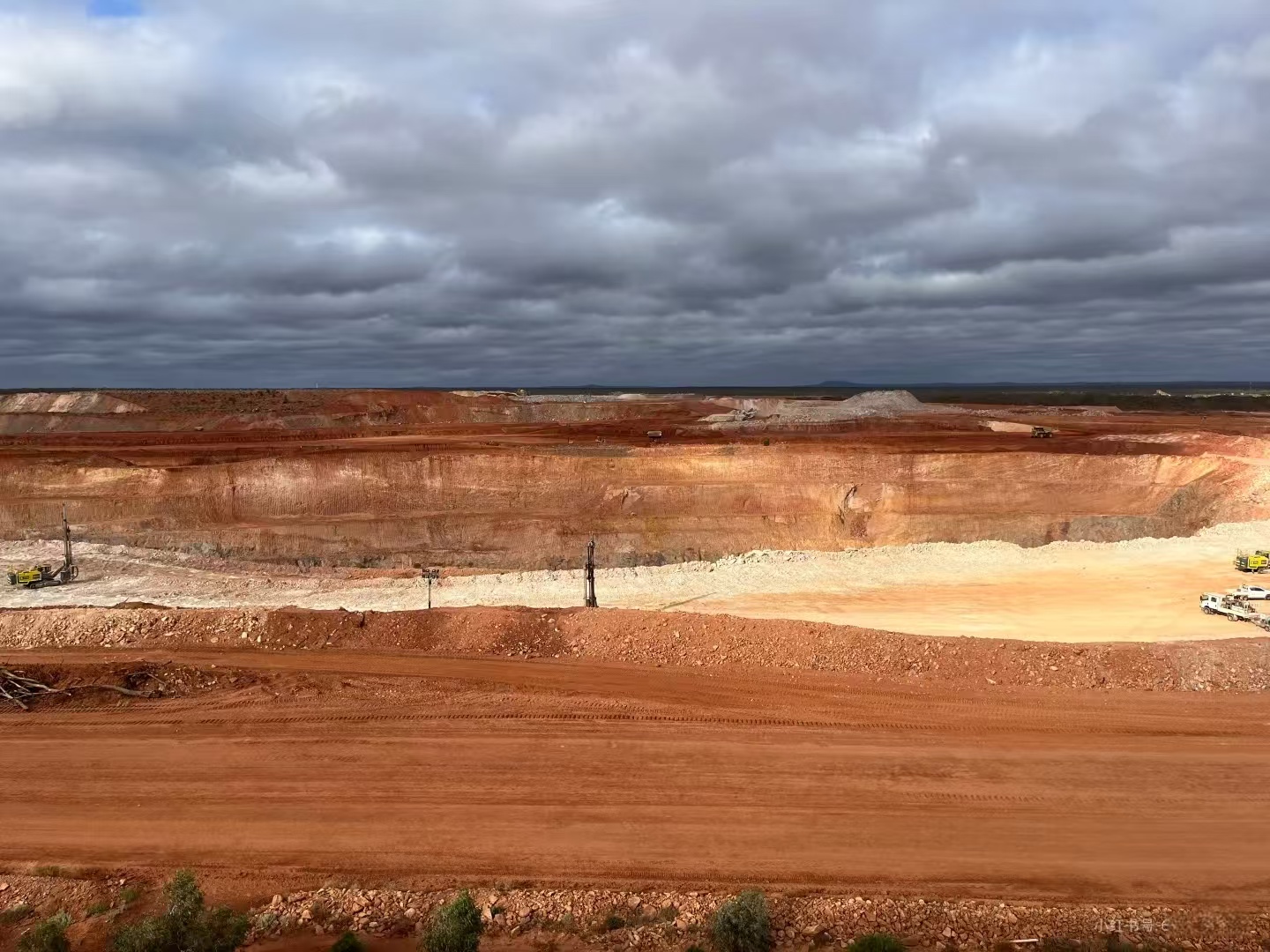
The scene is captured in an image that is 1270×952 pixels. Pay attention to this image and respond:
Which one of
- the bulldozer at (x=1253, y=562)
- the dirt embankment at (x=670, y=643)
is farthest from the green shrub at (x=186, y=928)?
the bulldozer at (x=1253, y=562)

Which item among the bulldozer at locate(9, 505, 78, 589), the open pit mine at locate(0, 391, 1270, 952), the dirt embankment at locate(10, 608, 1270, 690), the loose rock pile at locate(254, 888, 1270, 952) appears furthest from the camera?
the bulldozer at locate(9, 505, 78, 589)

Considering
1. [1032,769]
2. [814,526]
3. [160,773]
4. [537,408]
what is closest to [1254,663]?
[1032,769]

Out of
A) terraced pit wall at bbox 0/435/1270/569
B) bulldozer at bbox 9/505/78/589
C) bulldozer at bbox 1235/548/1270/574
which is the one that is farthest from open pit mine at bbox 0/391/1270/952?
terraced pit wall at bbox 0/435/1270/569

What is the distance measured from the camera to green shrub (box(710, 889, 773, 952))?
8273 mm

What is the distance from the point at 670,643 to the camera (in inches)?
661

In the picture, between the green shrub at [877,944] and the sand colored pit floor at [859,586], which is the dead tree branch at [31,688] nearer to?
the sand colored pit floor at [859,586]

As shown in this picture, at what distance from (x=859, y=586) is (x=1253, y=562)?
14082mm

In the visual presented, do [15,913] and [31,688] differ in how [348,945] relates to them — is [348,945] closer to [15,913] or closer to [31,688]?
[15,913]

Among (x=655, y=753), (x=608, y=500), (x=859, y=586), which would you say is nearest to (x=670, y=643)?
(x=655, y=753)

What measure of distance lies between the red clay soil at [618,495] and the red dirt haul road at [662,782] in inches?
881

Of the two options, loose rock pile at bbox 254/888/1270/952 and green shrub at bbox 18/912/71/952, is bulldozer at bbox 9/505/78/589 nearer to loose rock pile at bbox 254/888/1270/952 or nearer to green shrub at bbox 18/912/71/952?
green shrub at bbox 18/912/71/952

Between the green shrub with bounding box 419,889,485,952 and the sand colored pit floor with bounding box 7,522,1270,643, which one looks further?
the sand colored pit floor with bounding box 7,522,1270,643

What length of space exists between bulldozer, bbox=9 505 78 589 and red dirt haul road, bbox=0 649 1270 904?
18329 millimetres

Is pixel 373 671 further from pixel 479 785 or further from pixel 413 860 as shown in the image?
pixel 413 860
